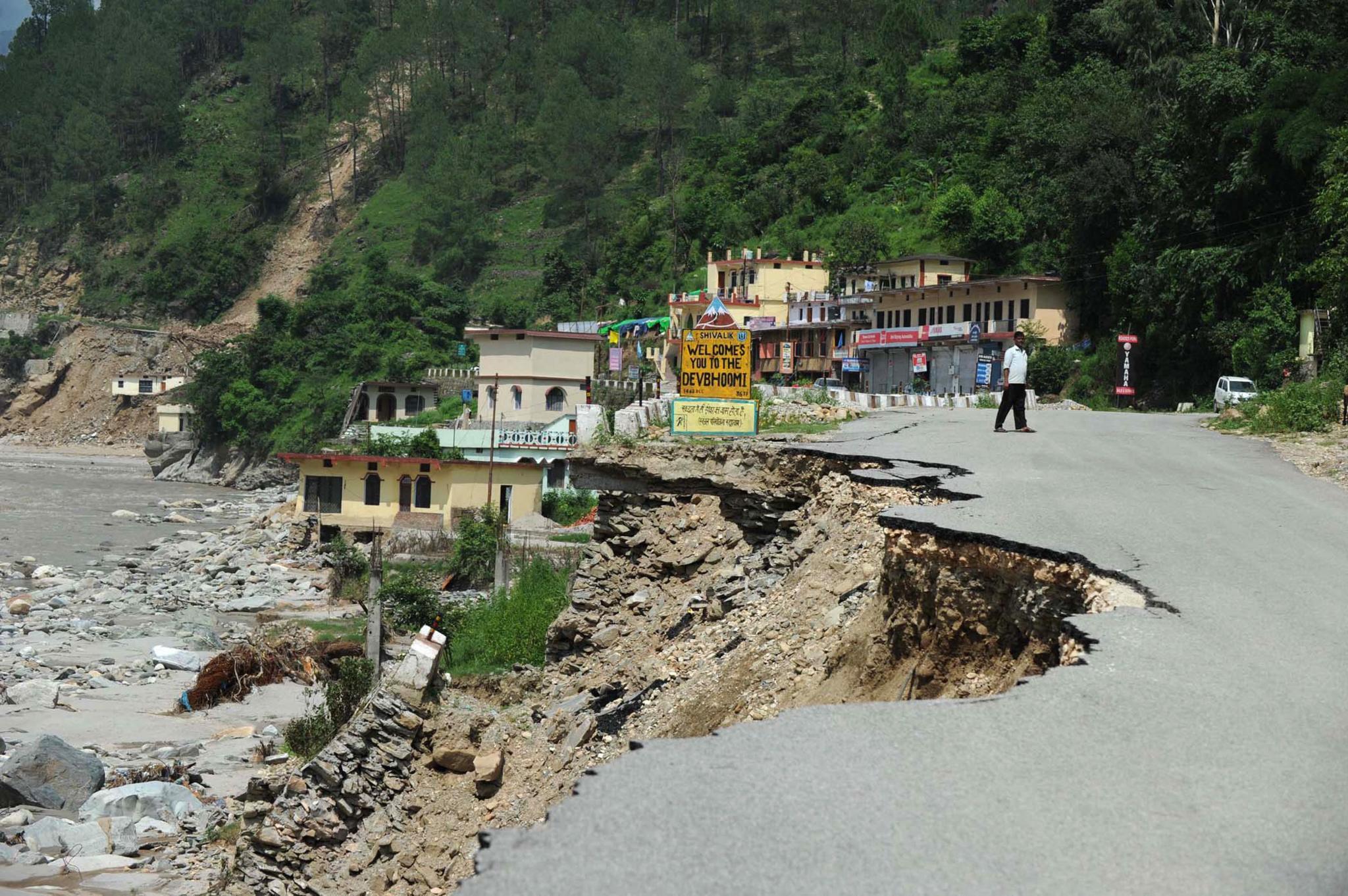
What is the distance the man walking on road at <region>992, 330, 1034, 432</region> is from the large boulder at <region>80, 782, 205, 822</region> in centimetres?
1226

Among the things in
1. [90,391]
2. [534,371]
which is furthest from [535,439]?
[90,391]

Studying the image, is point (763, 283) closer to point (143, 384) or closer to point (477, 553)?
point (477, 553)

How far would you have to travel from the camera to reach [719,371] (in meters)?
17.1

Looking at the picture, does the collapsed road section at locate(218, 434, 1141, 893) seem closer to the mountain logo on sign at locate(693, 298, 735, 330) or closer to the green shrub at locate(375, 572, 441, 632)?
the mountain logo on sign at locate(693, 298, 735, 330)

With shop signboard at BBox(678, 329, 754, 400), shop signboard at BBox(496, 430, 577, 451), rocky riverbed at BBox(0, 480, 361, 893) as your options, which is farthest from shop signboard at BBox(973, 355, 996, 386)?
shop signboard at BBox(678, 329, 754, 400)

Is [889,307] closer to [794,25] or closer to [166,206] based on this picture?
[794,25]

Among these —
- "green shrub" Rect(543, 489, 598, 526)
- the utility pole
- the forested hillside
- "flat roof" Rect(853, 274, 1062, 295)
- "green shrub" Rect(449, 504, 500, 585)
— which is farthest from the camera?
"flat roof" Rect(853, 274, 1062, 295)

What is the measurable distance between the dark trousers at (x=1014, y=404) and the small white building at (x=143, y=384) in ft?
322

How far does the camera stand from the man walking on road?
1809 centimetres

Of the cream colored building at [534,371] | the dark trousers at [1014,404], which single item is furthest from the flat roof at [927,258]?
the dark trousers at [1014,404]

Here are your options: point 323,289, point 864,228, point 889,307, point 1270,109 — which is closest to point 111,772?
point 1270,109

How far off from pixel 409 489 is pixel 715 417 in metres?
31.6

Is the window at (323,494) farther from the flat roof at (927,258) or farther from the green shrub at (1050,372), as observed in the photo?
the flat roof at (927,258)

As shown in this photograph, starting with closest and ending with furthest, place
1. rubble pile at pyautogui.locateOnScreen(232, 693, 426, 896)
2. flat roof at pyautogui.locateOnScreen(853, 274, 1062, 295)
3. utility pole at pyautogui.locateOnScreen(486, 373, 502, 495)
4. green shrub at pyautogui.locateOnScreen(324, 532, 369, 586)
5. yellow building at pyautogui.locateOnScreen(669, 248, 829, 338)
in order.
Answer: rubble pile at pyautogui.locateOnScreen(232, 693, 426, 896)
green shrub at pyautogui.locateOnScreen(324, 532, 369, 586)
utility pole at pyautogui.locateOnScreen(486, 373, 502, 495)
flat roof at pyautogui.locateOnScreen(853, 274, 1062, 295)
yellow building at pyautogui.locateOnScreen(669, 248, 829, 338)
